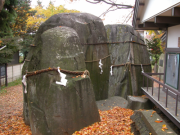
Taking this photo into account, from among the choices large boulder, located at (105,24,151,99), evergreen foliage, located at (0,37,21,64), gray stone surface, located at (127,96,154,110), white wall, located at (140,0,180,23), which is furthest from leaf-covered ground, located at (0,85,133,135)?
evergreen foliage, located at (0,37,21,64)

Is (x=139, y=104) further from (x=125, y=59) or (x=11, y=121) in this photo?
(x=11, y=121)

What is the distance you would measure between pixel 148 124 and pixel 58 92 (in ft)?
8.61

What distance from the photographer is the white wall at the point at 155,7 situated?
4902 mm

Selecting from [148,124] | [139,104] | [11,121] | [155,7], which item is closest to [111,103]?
[139,104]

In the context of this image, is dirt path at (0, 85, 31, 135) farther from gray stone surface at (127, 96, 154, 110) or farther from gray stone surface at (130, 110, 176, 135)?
gray stone surface at (127, 96, 154, 110)

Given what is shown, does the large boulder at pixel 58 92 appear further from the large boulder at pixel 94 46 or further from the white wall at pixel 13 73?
the white wall at pixel 13 73

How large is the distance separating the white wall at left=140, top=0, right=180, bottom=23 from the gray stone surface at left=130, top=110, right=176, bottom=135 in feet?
10.9

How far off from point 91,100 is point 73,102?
719 mm

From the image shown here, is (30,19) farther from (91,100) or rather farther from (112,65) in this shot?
(91,100)

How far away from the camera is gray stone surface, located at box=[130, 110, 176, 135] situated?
12.9 ft

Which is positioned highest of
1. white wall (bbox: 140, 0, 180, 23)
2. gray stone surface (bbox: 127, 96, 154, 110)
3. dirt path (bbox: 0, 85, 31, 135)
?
white wall (bbox: 140, 0, 180, 23)

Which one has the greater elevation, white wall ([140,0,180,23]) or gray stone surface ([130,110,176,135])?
white wall ([140,0,180,23])

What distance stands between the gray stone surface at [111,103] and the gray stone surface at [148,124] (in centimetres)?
225

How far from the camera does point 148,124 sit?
448cm
